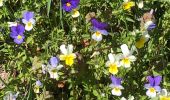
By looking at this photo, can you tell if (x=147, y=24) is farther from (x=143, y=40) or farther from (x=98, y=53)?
(x=98, y=53)

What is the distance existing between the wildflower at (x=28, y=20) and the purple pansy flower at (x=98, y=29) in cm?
47

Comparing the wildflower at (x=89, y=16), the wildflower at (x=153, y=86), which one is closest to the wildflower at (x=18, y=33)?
the wildflower at (x=89, y=16)

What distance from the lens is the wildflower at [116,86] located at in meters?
3.10

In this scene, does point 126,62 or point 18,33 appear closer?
point 126,62

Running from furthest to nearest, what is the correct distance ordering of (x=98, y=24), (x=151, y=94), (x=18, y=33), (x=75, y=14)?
(x=75, y=14), (x=18, y=33), (x=98, y=24), (x=151, y=94)

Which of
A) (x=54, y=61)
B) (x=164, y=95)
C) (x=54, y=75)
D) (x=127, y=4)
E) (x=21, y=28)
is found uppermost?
(x=127, y=4)

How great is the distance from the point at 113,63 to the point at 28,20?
28.3 inches

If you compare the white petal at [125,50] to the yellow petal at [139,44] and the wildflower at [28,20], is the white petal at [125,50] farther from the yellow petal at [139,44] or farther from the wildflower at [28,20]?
the wildflower at [28,20]

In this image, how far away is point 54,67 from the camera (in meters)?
3.23

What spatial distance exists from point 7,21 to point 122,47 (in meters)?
1.11

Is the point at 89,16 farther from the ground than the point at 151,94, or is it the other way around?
the point at 89,16

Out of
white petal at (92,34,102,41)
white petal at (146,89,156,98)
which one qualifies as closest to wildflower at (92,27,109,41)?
white petal at (92,34,102,41)

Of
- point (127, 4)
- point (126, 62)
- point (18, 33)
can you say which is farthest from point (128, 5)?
point (18, 33)

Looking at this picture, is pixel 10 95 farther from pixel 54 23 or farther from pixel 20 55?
pixel 54 23
